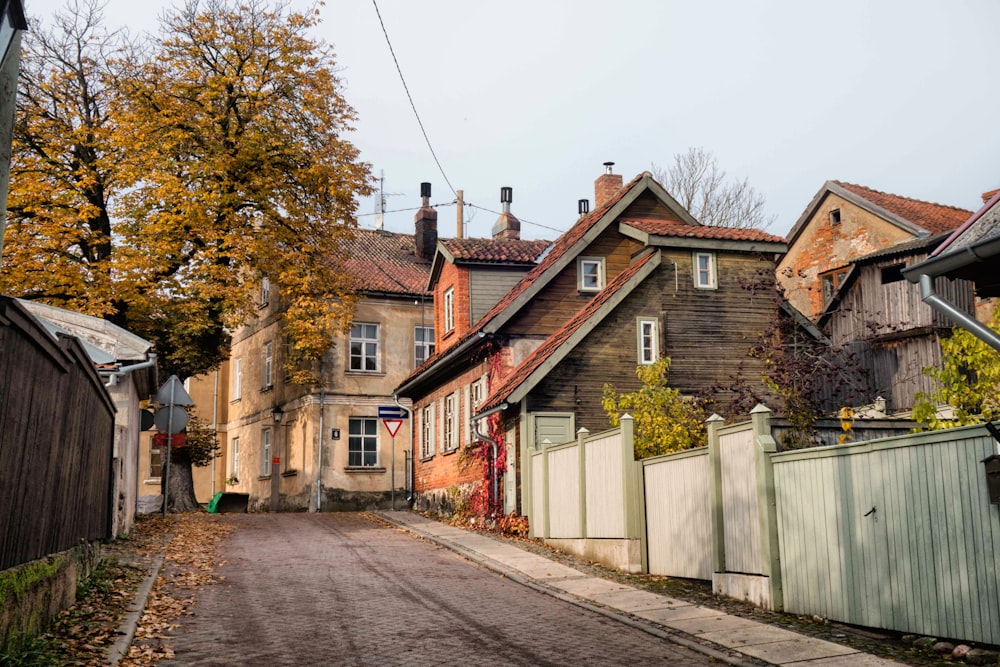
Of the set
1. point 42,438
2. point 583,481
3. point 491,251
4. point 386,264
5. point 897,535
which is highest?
point 386,264

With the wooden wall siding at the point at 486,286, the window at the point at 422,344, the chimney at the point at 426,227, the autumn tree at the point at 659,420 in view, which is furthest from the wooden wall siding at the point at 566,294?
the chimney at the point at 426,227

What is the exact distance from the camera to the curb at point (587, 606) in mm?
9352

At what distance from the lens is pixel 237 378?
144 ft

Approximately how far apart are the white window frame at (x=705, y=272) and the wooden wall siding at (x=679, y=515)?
27.6ft

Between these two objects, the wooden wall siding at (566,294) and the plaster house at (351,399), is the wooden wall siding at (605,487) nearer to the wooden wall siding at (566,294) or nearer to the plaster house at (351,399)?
the wooden wall siding at (566,294)

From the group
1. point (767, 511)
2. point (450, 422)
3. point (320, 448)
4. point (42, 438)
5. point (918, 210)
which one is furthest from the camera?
point (320, 448)

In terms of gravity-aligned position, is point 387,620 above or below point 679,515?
below

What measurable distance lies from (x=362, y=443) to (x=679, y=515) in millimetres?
23400

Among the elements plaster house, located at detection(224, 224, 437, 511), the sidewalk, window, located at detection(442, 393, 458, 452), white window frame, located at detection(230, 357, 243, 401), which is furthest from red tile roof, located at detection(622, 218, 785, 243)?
white window frame, located at detection(230, 357, 243, 401)

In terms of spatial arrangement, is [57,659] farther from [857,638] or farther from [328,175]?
[328,175]

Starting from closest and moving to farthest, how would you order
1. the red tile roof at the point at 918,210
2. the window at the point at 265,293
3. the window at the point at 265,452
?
the red tile roof at the point at 918,210 < the window at the point at 265,452 < the window at the point at 265,293

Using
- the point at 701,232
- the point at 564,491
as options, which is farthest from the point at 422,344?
the point at 564,491

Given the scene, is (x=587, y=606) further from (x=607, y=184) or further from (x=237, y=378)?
(x=237, y=378)

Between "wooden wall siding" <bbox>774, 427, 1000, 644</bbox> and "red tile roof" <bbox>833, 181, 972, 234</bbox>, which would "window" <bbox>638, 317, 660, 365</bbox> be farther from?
"red tile roof" <bbox>833, 181, 972, 234</bbox>
